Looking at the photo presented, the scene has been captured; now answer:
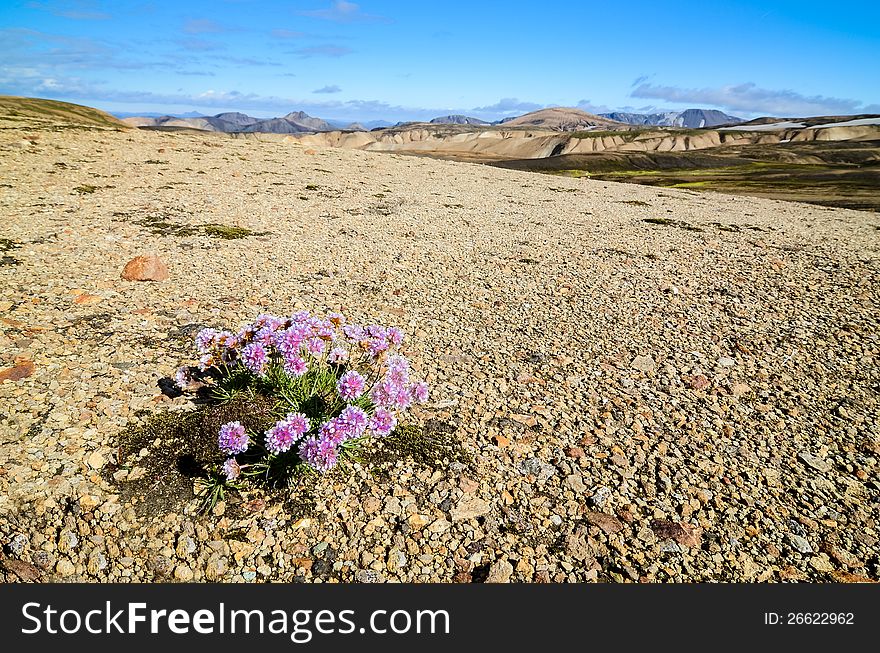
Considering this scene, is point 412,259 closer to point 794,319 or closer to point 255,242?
point 255,242

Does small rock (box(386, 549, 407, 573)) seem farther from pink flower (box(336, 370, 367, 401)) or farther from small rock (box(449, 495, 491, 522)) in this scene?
pink flower (box(336, 370, 367, 401))

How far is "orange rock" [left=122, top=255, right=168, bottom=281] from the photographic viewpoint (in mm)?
9148

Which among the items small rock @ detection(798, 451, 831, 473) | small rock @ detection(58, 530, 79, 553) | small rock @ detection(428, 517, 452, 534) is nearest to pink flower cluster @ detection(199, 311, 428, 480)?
small rock @ detection(428, 517, 452, 534)

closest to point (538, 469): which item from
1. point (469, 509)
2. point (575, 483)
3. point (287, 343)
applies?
point (575, 483)

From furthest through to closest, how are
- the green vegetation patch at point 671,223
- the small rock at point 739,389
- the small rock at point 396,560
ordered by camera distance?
the green vegetation patch at point 671,223
the small rock at point 739,389
the small rock at point 396,560

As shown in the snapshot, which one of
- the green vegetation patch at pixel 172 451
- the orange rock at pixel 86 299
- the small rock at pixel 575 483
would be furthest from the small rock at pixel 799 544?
the orange rock at pixel 86 299

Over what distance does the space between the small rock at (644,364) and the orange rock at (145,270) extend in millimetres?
8552

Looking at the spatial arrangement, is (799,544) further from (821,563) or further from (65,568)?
(65,568)

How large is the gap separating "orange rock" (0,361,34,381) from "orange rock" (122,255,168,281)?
3565 millimetres

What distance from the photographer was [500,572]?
12.6 ft

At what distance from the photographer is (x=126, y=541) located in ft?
12.5

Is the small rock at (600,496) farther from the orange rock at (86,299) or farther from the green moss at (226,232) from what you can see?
the green moss at (226,232)

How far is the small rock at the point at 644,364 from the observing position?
7.15 meters
